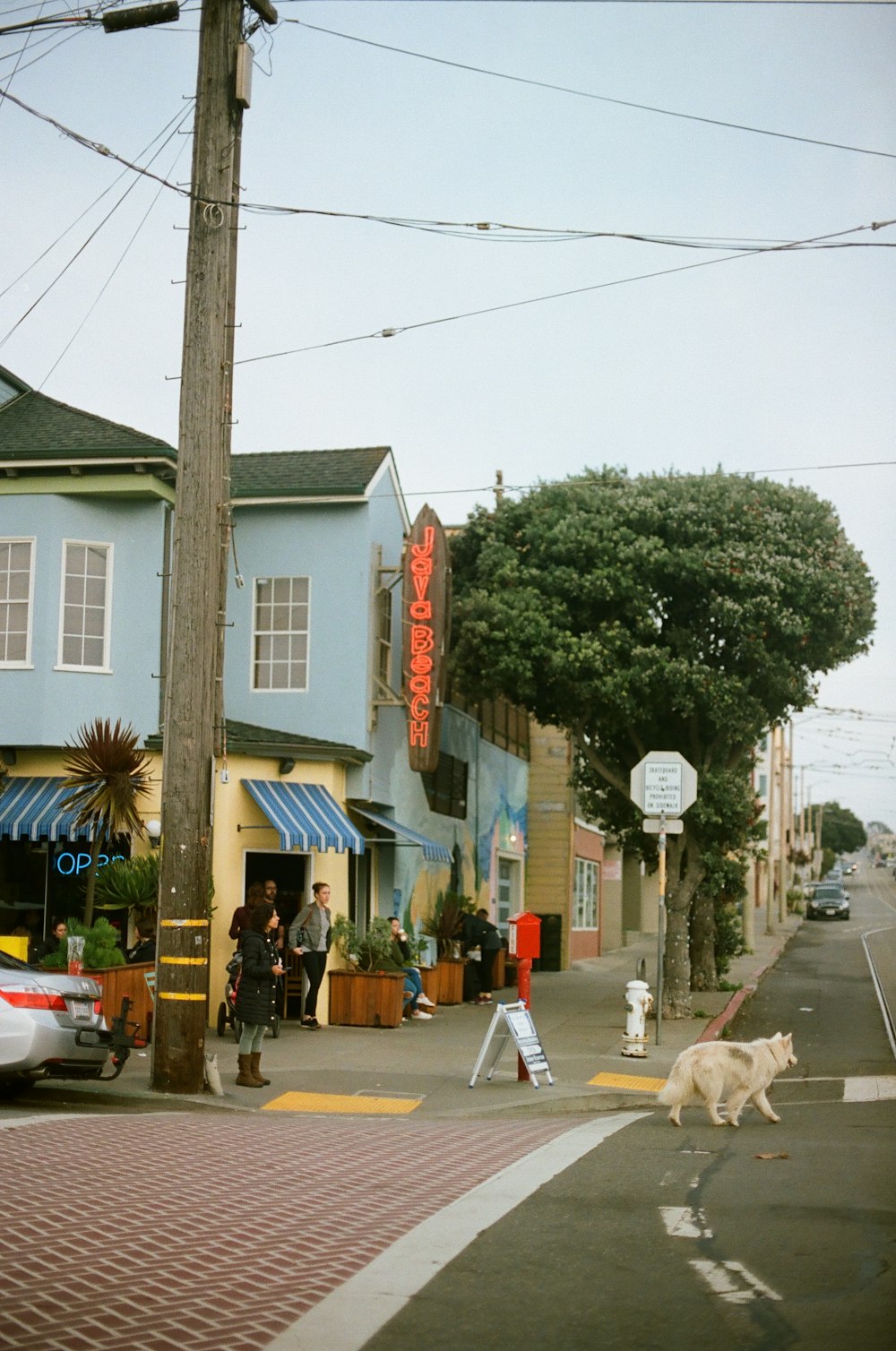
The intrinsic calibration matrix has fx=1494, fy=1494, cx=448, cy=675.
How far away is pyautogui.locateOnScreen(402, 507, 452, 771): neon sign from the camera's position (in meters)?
19.8

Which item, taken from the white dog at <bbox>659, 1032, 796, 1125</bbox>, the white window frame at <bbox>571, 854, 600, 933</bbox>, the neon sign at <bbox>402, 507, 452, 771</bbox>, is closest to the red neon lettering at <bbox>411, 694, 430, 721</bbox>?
the neon sign at <bbox>402, 507, 452, 771</bbox>

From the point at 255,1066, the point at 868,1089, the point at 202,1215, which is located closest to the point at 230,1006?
the point at 255,1066

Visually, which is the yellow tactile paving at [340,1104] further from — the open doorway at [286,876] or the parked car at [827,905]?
the parked car at [827,905]

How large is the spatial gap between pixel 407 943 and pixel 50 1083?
801cm

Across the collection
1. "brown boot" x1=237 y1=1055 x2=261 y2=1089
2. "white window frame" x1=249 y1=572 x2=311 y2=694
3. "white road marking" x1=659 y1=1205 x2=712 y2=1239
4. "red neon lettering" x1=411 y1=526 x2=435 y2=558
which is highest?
"red neon lettering" x1=411 y1=526 x2=435 y2=558

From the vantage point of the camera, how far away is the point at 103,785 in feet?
55.3

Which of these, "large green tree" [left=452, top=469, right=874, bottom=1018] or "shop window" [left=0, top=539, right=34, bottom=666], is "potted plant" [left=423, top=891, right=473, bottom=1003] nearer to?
"large green tree" [left=452, top=469, right=874, bottom=1018]

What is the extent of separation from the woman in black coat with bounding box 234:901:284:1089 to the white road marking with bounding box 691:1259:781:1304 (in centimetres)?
723

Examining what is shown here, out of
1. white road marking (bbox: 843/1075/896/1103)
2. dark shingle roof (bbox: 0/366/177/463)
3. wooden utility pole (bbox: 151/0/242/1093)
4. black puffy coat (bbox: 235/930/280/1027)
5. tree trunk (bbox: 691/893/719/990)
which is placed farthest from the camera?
tree trunk (bbox: 691/893/719/990)

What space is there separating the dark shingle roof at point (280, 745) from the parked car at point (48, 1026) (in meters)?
5.88

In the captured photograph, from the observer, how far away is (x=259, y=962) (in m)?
13.5

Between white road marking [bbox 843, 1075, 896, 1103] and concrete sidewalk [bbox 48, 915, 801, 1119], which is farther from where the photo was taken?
white road marking [bbox 843, 1075, 896, 1103]

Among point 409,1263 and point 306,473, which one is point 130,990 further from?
point 409,1263

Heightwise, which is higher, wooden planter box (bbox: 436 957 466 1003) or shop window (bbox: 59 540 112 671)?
shop window (bbox: 59 540 112 671)
